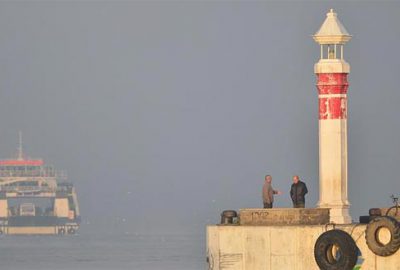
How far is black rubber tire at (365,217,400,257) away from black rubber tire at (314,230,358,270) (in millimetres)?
313

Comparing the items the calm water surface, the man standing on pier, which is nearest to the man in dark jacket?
the man standing on pier

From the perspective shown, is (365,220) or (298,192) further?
(298,192)

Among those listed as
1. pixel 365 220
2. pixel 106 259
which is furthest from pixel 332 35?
pixel 106 259

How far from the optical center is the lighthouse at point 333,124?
120 feet

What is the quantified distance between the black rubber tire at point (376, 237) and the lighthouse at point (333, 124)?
310 cm

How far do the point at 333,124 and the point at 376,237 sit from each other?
158 inches

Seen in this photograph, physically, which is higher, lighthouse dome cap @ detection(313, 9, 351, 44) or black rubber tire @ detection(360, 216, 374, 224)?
lighthouse dome cap @ detection(313, 9, 351, 44)

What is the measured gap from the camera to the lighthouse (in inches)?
1438

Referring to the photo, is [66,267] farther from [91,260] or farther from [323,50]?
[323,50]

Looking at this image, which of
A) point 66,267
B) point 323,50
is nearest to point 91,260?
point 66,267

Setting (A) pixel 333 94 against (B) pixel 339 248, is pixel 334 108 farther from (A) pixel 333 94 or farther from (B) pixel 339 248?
(B) pixel 339 248

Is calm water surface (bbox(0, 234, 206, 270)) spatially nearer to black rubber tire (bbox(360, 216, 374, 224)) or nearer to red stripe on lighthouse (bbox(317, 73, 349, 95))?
red stripe on lighthouse (bbox(317, 73, 349, 95))

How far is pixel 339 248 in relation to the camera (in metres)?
33.4

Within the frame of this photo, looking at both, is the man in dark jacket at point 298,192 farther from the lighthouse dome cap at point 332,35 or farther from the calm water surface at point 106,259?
the calm water surface at point 106,259
